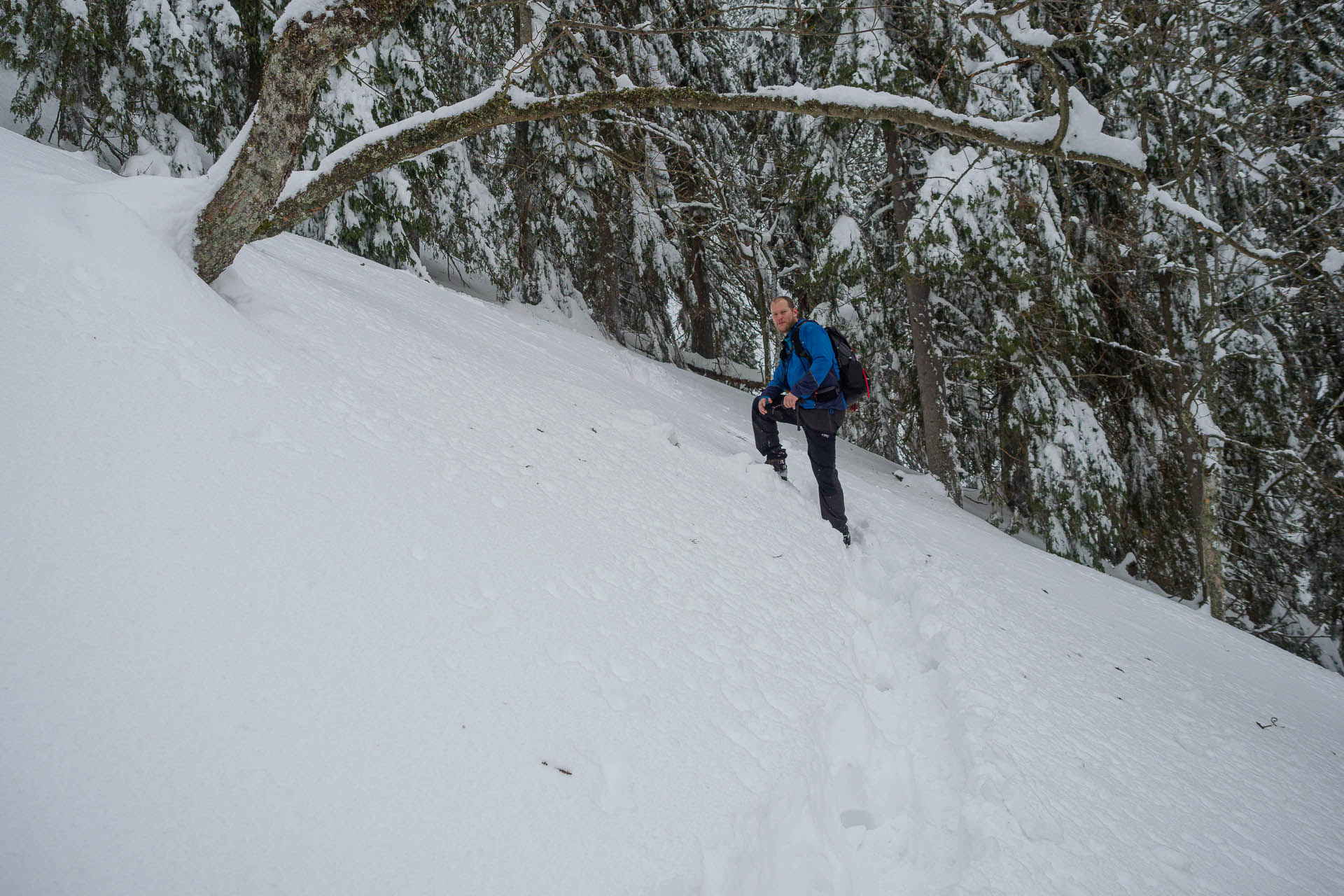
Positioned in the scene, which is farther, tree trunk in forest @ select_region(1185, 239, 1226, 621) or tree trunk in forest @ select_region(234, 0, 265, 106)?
tree trunk in forest @ select_region(234, 0, 265, 106)

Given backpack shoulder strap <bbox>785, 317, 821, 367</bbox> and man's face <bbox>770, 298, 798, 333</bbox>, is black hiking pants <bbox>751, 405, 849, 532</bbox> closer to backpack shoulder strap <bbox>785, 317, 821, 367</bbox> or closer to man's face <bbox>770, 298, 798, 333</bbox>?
backpack shoulder strap <bbox>785, 317, 821, 367</bbox>

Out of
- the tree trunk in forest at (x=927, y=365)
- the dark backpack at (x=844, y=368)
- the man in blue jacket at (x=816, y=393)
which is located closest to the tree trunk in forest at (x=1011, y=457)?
the tree trunk in forest at (x=927, y=365)

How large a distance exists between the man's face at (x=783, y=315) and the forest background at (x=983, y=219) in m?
2.52

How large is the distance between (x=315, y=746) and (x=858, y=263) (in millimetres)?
7573

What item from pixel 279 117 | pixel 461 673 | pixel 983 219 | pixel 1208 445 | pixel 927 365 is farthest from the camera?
pixel 927 365

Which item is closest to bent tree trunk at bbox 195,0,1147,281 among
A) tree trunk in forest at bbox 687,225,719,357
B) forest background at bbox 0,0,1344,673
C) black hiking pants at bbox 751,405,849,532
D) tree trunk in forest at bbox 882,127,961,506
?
black hiking pants at bbox 751,405,849,532

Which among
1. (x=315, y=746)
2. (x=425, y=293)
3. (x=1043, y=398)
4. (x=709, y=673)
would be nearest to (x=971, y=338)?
(x=1043, y=398)

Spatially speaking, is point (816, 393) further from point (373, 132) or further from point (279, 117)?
point (279, 117)

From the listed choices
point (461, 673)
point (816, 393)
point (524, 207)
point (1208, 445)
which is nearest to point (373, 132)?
point (461, 673)

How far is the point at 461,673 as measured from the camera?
1.94 metres

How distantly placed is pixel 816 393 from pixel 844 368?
0.27m

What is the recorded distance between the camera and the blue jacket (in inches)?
174

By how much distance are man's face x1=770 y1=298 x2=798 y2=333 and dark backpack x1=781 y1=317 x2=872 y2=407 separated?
0.11 m

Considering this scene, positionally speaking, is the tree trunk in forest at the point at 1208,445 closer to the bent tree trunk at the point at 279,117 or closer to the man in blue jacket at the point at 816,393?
the man in blue jacket at the point at 816,393
